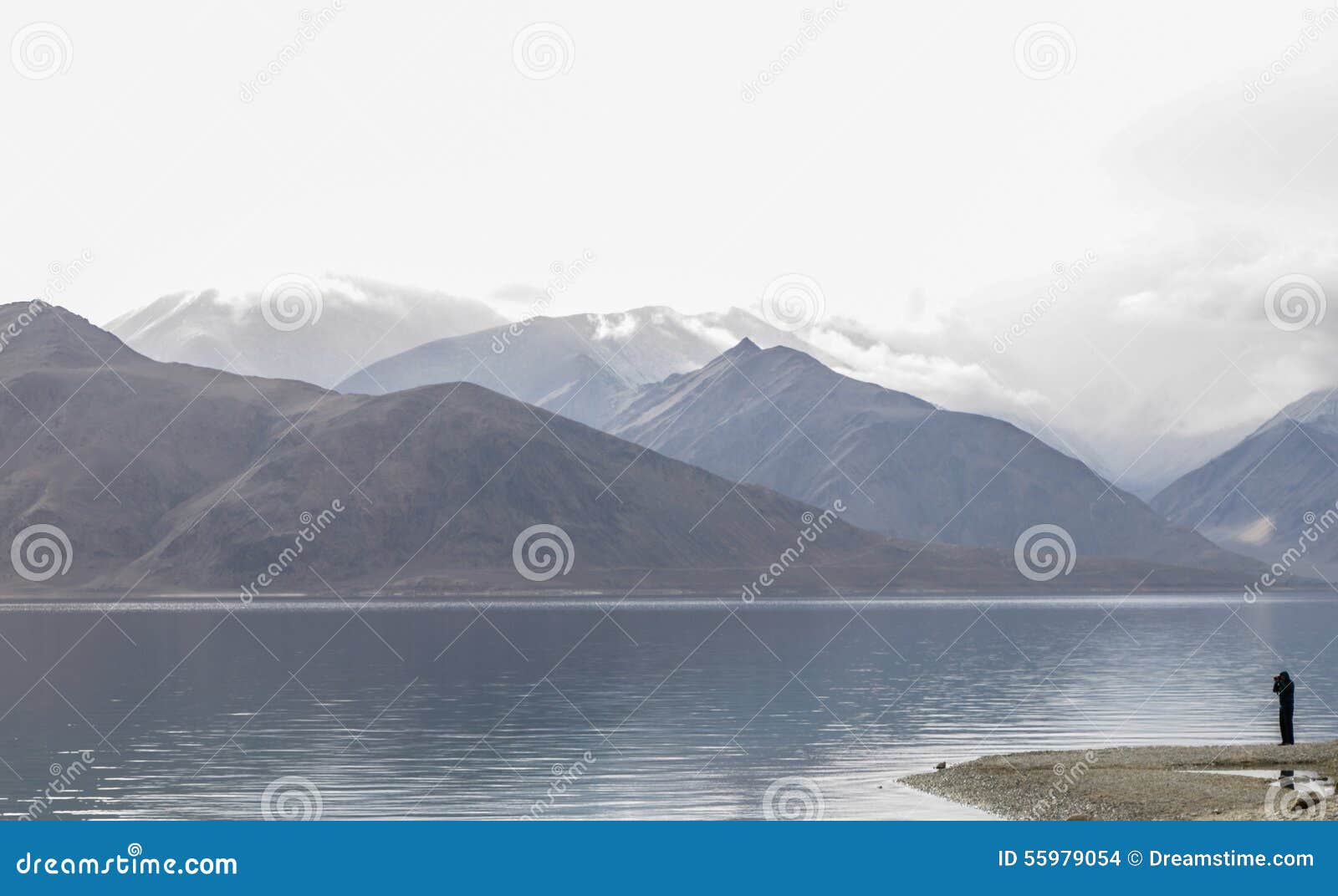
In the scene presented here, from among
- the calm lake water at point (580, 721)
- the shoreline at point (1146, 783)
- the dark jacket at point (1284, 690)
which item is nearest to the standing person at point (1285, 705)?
the dark jacket at point (1284, 690)

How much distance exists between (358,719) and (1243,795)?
52.4 m

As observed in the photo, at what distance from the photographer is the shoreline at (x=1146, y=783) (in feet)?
138

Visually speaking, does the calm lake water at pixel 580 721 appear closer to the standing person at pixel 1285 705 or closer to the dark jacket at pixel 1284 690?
the standing person at pixel 1285 705

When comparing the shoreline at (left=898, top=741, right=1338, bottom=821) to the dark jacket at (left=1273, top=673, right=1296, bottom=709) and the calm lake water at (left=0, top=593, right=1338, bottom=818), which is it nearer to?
the dark jacket at (left=1273, top=673, right=1296, bottom=709)

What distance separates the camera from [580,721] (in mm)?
80750

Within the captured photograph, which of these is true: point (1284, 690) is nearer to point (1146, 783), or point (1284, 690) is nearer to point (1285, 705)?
point (1285, 705)

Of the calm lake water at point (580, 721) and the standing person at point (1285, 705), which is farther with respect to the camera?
the standing person at point (1285, 705)

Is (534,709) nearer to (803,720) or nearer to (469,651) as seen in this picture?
(803,720)

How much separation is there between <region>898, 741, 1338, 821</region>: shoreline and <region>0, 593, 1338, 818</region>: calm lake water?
2305mm

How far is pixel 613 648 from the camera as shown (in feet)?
516

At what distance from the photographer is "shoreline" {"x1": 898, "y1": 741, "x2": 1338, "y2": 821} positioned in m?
42.0

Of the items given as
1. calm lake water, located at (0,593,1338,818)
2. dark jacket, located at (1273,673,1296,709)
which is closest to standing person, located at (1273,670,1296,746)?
Answer: dark jacket, located at (1273,673,1296,709)

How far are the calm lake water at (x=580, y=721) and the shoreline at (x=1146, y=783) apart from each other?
2.30 metres

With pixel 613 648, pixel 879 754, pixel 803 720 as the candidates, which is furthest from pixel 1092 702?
pixel 613 648
